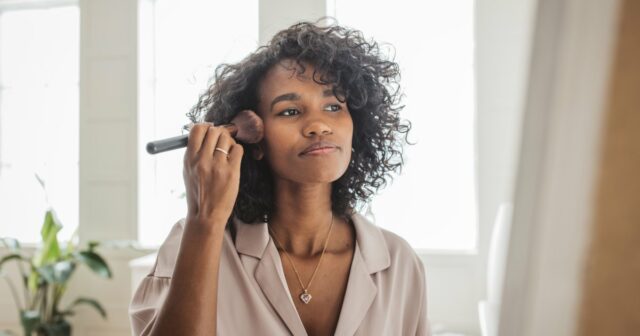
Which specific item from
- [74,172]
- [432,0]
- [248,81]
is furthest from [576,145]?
[74,172]

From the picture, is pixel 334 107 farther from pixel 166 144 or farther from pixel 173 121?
pixel 173 121

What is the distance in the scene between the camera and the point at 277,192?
116cm

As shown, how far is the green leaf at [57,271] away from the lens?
262 cm

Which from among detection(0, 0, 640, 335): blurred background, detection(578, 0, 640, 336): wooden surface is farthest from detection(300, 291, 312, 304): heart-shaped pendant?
detection(0, 0, 640, 335): blurred background

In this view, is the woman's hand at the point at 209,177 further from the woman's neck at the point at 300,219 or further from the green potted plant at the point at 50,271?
A: the green potted plant at the point at 50,271

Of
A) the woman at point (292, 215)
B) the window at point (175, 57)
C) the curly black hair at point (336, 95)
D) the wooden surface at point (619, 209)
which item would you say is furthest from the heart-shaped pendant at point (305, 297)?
the window at point (175, 57)

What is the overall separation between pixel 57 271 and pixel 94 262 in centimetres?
18

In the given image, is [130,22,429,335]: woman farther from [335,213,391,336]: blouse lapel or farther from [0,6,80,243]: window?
[0,6,80,243]: window

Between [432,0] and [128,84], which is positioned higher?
[432,0]

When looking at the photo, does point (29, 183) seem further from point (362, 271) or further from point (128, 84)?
point (362, 271)

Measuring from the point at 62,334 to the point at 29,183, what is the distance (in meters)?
1.27

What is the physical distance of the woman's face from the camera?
1.03 meters

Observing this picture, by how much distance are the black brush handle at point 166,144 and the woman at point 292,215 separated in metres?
0.03

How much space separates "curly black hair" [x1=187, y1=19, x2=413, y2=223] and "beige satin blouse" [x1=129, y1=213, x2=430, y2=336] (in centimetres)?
11
